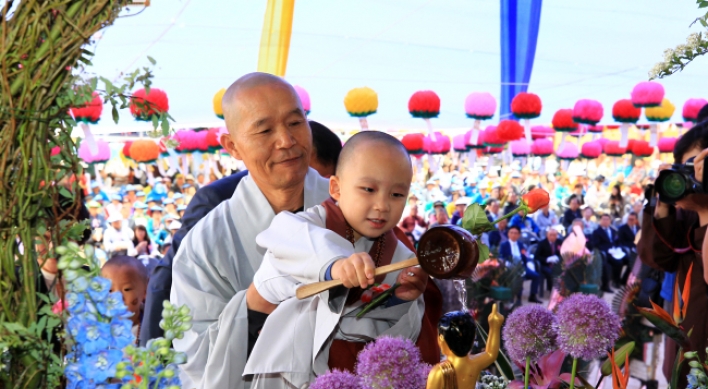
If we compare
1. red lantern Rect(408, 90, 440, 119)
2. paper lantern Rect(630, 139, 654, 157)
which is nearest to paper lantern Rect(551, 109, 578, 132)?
paper lantern Rect(630, 139, 654, 157)

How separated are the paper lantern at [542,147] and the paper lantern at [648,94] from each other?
464cm

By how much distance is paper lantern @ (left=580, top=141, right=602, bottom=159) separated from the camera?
1449 cm

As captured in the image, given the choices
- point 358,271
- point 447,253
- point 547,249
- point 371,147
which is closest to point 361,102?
point 547,249

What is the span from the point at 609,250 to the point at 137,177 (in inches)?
334

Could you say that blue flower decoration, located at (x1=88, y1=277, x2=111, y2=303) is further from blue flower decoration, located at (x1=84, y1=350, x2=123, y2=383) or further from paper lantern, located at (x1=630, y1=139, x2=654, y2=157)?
paper lantern, located at (x1=630, y1=139, x2=654, y2=157)

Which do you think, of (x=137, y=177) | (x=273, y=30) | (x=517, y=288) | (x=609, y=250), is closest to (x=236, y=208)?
(x=517, y=288)

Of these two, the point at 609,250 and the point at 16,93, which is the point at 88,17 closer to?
the point at 16,93

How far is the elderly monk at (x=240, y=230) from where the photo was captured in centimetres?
125

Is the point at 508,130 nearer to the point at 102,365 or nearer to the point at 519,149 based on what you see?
the point at 519,149

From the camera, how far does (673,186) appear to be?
1.56 meters

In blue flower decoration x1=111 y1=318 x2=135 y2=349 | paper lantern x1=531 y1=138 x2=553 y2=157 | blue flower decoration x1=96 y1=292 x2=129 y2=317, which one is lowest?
blue flower decoration x1=111 y1=318 x2=135 y2=349

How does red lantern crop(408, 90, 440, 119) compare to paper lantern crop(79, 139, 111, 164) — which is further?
red lantern crop(408, 90, 440, 119)

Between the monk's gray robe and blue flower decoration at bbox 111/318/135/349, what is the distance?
538mm

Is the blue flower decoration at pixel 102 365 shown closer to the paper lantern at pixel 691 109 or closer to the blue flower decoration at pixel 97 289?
the blue flower decoration at pixel 97 289
